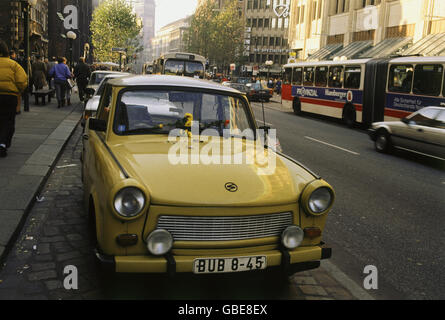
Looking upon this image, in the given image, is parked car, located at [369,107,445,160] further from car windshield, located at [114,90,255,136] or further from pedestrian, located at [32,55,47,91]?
pedestrian, located at [32,55,47,91]

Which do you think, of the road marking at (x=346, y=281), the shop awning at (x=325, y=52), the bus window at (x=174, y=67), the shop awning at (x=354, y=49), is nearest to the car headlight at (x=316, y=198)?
the road marking at (x=346, y=281)

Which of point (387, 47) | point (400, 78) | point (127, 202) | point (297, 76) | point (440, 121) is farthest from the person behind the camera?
point (387, 47)

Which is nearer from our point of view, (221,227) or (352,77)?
(221,227)

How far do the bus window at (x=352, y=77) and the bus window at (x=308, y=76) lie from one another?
10.5 feet

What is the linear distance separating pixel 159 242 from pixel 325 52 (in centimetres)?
4358

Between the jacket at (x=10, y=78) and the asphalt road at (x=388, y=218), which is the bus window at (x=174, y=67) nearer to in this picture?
the asphalt road at (x=388, y=218)

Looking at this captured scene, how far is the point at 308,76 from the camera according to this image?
973 inches

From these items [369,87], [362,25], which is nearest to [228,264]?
[369,87]

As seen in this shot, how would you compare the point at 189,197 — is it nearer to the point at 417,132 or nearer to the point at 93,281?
the point at 93,281

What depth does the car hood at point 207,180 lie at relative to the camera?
11.1ft

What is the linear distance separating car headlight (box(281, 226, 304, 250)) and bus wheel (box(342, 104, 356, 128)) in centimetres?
1762
